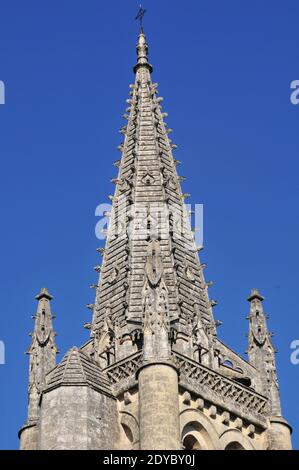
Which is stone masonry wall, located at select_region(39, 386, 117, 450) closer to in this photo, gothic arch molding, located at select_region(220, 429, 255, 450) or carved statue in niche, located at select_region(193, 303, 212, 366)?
gothic arch molding, located at select_region(220, 429, 255, 450)

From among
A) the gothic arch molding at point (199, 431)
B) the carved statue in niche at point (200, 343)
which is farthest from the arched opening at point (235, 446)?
the carved statue in niche at point (200, 343)

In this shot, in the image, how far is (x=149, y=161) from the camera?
55625mm

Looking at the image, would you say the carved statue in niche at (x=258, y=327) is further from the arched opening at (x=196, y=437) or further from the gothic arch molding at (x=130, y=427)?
the gothic arch molding at (x=130, y=427)

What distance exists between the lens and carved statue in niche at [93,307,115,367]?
49.7 metres

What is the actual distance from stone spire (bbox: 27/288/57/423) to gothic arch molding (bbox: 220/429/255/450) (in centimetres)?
518

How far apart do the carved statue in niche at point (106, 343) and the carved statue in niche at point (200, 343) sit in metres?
2.33

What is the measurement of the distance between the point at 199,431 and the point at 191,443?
0.46 meters

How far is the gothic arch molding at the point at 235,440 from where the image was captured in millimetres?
48062

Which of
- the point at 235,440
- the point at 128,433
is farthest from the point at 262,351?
the point at 128,433

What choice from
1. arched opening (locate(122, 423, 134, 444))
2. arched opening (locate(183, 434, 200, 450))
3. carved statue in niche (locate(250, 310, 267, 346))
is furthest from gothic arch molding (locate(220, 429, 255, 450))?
carved statue in niche (locate(250, 310, 267, 346))

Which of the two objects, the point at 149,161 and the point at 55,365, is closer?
the point at 55,365
